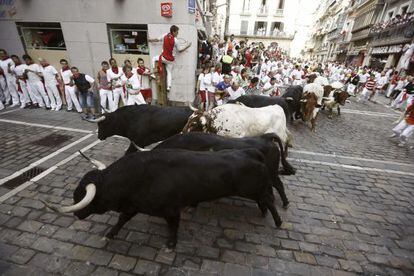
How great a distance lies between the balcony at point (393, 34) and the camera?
2142 centimetres

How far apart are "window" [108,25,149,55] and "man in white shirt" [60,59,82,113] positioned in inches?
91.6

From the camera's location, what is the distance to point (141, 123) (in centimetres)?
543

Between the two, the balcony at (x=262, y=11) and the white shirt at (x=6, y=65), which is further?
the balcony at (x=262, y=11)

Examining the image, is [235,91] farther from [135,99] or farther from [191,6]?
[135,99]

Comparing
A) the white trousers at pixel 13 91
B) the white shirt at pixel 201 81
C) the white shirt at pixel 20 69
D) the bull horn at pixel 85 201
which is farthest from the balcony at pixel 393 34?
the white trousers at pixel 13 91

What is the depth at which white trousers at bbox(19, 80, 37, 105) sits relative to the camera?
9652mm

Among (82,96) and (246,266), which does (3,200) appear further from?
(82,96)

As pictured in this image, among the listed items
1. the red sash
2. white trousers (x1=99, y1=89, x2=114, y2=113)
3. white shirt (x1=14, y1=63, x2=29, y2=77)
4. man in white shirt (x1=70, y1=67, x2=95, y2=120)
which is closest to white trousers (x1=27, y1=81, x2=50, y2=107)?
white shirt (x1=14, y1=63, x2=29, y2=77)

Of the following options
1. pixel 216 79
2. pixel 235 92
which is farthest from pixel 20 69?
pixel 235 92

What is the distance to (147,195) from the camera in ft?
10.2

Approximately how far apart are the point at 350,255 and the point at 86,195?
4.01 m

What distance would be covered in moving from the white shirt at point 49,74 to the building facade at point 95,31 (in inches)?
63.8

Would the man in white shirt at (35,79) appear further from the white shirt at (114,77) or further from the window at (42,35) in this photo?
the white shirt at (114,77)

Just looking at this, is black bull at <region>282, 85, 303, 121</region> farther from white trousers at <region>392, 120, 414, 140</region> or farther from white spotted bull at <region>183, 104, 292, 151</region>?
white spotted bull at <region>183, 104, 292, 151</region>
